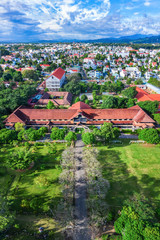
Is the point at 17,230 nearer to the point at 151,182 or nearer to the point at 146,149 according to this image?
the point at 151,182

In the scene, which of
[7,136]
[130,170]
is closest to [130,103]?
[130,170]

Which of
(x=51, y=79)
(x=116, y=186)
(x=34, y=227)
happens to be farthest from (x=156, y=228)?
(x=51, y=79)

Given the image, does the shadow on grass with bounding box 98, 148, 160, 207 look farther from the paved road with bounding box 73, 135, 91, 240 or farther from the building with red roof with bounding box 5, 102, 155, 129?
the building with red roof with bounding box 5, 102, 155, 129

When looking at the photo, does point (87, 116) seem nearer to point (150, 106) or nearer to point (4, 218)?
point (150, 106)

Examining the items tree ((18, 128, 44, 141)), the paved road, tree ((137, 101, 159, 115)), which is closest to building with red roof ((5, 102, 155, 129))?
tree ((18, 128, 44, 141))

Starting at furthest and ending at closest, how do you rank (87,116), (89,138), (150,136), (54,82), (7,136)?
(54,82), (87,116), (7,136), (150,136), (89,138)

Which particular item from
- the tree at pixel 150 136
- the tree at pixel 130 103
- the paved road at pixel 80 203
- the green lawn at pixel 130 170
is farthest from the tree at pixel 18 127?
the tree at pixel 130 103
